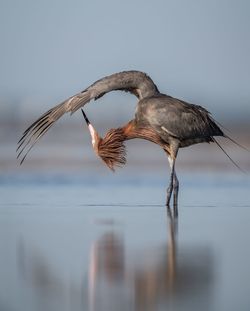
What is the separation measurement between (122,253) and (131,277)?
142 cm

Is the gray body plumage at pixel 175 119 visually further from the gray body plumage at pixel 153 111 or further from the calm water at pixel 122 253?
the calm water at pixel 122 253

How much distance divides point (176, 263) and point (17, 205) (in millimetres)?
6761

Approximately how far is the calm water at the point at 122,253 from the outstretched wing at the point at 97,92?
989 mm

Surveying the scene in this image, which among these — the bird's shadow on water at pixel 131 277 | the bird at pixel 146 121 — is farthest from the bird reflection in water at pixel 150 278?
the bird at pixel 146 121

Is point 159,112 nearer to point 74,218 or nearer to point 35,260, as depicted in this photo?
point 74,218

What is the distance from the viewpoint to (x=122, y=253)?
9.38 meters

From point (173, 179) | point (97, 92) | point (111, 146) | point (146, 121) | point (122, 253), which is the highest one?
point (97, 92)

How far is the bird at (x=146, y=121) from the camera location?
1538cm

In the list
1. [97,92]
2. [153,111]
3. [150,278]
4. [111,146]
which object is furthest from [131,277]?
[111,146]

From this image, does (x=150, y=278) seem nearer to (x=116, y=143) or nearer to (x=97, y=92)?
(x=97, y=92)

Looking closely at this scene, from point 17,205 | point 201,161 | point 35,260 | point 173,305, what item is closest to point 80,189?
point 17,205

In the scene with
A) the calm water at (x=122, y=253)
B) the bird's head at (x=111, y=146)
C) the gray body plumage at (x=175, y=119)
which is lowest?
the calm water at (x=122, y=253)

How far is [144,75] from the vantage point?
52.7 feet

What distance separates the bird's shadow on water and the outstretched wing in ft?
17.1
